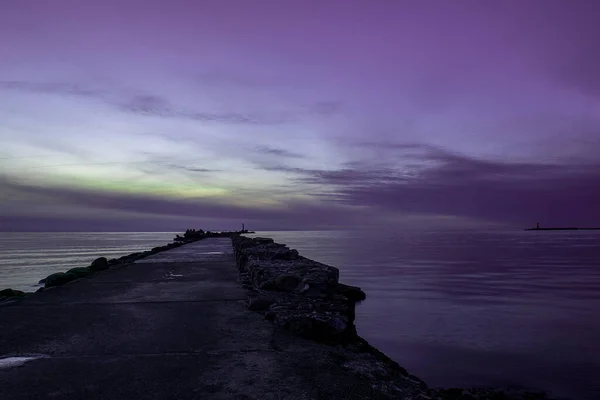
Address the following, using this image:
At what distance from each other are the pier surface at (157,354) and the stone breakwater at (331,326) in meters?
0.18

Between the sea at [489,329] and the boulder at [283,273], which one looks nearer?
the sea at [489,329]

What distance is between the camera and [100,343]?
193 inches

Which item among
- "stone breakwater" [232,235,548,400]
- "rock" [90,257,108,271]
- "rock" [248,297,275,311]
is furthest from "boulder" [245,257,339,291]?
"rock" [90,257,108,271]

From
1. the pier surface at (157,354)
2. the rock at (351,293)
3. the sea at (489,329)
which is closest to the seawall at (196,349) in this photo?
the pier surface at (157,354)

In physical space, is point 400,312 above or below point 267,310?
below

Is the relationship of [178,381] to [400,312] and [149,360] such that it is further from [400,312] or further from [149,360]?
[400,312]

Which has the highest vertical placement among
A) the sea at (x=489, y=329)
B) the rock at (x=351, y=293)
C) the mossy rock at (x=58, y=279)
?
the mossy rock at (x=58, y=279)

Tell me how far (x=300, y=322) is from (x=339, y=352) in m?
0.70

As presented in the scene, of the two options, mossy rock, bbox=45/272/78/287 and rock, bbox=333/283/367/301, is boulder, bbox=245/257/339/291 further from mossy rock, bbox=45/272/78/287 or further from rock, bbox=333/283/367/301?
mossy rock, bbox=45/272/78/287

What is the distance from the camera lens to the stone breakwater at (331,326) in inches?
170

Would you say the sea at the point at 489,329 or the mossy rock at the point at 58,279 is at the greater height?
the mossy rock at the point at 58,279

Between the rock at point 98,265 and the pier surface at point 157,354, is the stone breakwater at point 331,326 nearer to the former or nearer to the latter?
the pier surface at point 157,354

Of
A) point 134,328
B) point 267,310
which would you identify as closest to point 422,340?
point 267,310

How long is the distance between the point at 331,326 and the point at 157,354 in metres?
2.06
